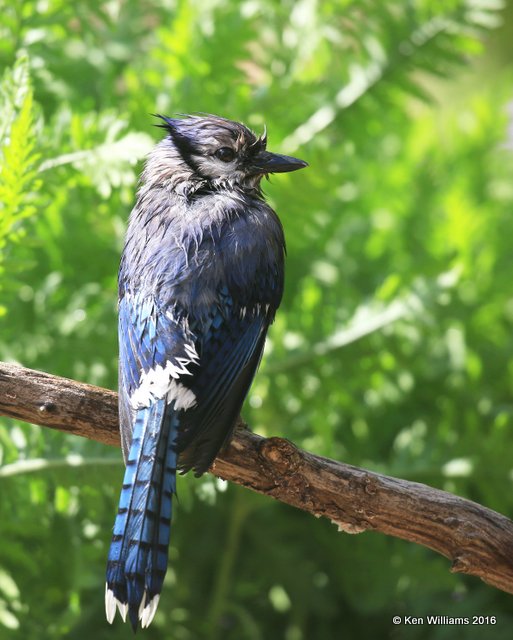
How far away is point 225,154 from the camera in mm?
2617

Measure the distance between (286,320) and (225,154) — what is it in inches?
24.4

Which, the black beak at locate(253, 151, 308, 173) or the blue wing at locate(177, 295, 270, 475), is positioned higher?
the black beak at locate(253, 151, 308, 173)

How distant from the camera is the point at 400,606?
3102 millimetres

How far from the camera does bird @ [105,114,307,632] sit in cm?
188

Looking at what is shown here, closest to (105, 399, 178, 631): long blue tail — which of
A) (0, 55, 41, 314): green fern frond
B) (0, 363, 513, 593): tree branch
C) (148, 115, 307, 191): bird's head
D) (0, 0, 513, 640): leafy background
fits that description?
(0, 363, 513, 593): tree branch

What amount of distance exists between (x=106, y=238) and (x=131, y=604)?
152cm

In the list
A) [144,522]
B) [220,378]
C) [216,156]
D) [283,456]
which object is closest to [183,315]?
[220,378]

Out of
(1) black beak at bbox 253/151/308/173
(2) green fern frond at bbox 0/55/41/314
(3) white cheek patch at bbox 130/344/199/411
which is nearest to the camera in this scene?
(3) white cheek patch at bbox 130/344/199/411

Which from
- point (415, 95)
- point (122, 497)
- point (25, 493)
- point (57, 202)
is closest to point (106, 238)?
point (57, 202)

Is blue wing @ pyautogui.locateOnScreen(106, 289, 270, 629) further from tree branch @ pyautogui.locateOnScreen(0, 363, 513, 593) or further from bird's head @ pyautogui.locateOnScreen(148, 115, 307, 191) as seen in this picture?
bird's head @ pyautogui.locateOnScreen(148, 115, 307, 191)

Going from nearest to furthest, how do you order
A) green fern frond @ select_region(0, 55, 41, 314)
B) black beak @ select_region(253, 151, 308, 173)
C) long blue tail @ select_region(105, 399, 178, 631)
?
long blue tail @ select_region(105, 399, 178, 631) → green fern frond @ select_region(0, 55, 41, 314) → black beak @ select_region(253, 151, 308, 173)

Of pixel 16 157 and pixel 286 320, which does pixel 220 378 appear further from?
pixel 286 320

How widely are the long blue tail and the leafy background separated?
48 centimetres

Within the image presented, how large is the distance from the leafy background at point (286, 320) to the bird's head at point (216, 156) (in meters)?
0.13
